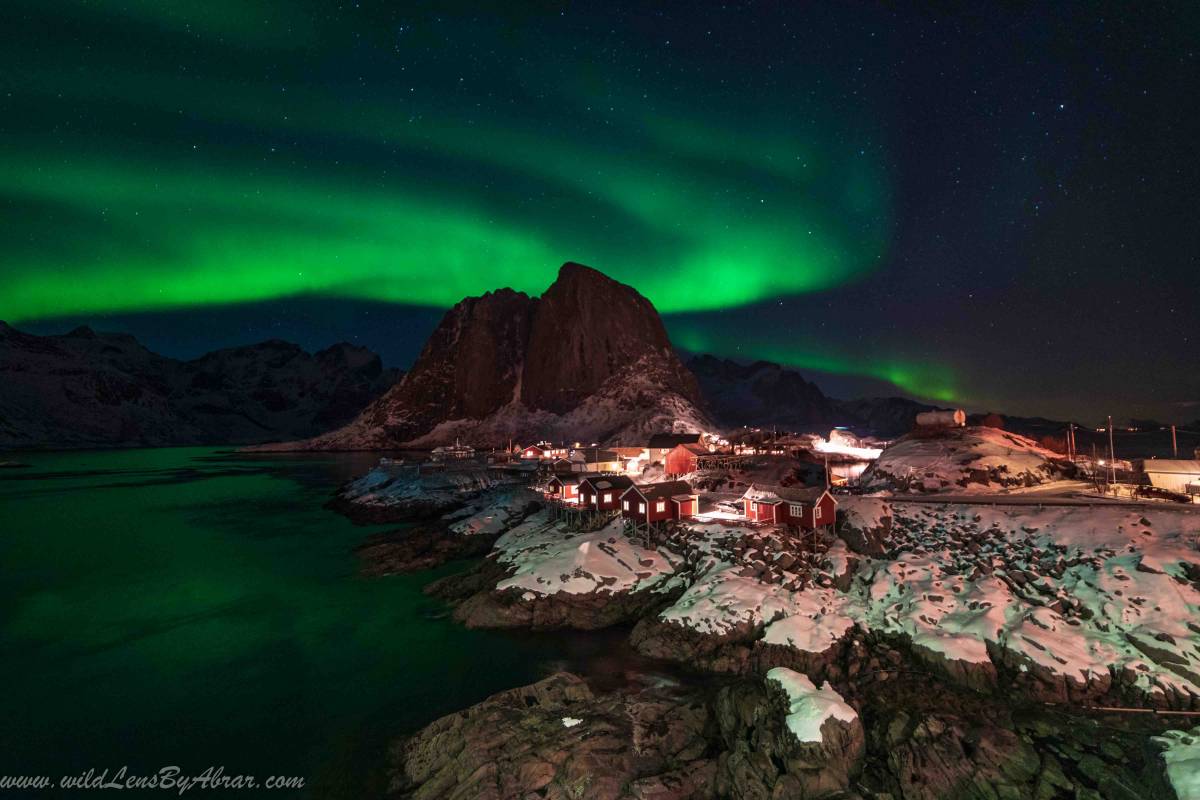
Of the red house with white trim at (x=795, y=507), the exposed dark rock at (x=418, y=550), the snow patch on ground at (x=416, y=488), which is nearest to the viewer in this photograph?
the red house with white trim at (x=795, y=507)

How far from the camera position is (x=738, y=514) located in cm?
4106

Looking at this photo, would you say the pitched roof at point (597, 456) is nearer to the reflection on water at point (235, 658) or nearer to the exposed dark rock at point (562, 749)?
the reflection on water at point (235, 658)

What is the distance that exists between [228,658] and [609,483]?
90.3 ft

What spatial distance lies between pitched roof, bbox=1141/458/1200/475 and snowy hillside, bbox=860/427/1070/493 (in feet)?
19.1

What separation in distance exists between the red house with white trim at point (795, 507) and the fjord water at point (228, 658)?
58.0ft

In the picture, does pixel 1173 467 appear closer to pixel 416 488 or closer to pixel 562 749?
pixel 562 749

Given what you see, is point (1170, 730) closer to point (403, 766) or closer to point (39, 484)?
point (403, 766)

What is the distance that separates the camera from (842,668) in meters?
22.7

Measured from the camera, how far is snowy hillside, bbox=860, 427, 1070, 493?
147 ft

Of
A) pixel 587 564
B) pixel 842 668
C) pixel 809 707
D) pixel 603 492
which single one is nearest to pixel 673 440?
pixel 603 492

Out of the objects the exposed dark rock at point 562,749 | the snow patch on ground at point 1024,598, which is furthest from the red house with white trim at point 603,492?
the exposed dark rock at point 562,749

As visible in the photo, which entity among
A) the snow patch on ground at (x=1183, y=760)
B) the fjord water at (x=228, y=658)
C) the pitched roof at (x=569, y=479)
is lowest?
the fjord water at (x=228, y=658)

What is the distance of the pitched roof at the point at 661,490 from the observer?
3938 cm

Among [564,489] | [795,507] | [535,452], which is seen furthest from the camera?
[535,452]
